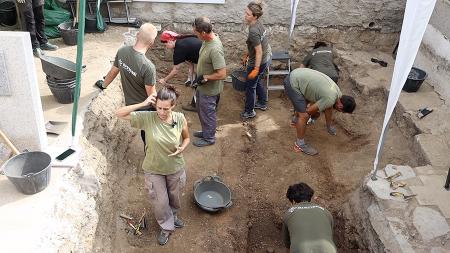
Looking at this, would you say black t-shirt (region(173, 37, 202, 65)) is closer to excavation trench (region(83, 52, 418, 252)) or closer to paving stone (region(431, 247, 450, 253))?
excavation trench (region(83, 52, 418, 252))

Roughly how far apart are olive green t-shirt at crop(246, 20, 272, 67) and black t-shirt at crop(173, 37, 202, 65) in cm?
83

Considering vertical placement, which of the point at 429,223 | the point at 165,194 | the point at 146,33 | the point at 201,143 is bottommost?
the point at 201,143

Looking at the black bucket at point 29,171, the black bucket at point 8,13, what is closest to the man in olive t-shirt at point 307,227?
the black bucket at point 29,171

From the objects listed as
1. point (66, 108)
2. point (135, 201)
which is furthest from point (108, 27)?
point (135, 201)

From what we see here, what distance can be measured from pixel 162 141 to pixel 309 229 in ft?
5.82

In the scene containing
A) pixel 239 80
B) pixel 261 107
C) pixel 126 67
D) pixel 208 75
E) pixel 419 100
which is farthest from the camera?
pixel 261 107

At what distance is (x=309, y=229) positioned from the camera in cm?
404

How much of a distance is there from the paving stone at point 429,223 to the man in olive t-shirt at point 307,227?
3.32 feet

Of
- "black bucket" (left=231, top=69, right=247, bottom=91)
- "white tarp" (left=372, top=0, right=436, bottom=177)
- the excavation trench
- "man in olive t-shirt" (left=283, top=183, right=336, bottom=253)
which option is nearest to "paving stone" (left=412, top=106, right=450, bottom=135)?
the excavation trench

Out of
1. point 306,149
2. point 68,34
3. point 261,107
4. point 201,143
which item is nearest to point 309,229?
point 306,149

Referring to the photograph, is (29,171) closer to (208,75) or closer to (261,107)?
(208,75)

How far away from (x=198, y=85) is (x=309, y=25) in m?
3.66

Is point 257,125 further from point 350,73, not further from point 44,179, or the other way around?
point 44,179

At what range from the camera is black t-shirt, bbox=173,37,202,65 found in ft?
21.0
